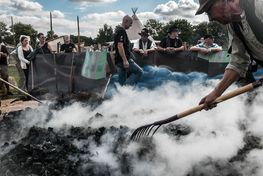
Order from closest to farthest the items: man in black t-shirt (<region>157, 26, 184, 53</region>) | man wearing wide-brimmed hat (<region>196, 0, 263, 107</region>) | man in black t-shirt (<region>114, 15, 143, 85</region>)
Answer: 1. man wearing wide-brimmed hat (<region>196, 0, 263, 107</region>)
2. man in black t-shirt (<region>114, 15, 143, 85</region>)
3. man in black t-shirt (<region>157, 26, 184, 53</region>)

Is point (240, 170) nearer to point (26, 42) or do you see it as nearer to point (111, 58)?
point (111, 58)

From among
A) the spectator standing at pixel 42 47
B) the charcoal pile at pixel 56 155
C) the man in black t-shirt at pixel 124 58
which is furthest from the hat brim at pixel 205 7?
the spectator standing at pixel 42 47

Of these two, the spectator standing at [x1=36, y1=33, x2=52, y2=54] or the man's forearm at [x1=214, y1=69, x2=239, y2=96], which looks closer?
the man's forearm at [x1=214, y1=69, x2=239, y2=96]

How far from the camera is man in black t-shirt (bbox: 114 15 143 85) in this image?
7.52 m

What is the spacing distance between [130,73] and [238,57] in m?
4.61

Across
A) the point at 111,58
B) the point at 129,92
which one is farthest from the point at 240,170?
the point at 111,58

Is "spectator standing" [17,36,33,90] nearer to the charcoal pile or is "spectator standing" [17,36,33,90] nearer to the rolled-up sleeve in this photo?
the charcoal pile

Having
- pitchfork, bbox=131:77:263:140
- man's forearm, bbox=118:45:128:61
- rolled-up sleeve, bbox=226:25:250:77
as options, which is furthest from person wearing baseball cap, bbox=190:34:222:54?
rolled-up sleeve, bbox=226:25:250:77

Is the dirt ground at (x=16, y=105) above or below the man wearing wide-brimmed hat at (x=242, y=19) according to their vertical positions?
below

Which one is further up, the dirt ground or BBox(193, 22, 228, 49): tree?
BBox(193, 22, 228, 49): tree

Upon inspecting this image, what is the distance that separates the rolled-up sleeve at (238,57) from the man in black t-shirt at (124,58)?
13.9 ft

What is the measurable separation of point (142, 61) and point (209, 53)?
63.2 inches

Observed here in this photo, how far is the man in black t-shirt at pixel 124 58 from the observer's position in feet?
24.7

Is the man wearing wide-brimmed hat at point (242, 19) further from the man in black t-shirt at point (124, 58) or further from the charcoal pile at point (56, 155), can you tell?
the man in black t-shirt at point (124, 58)
